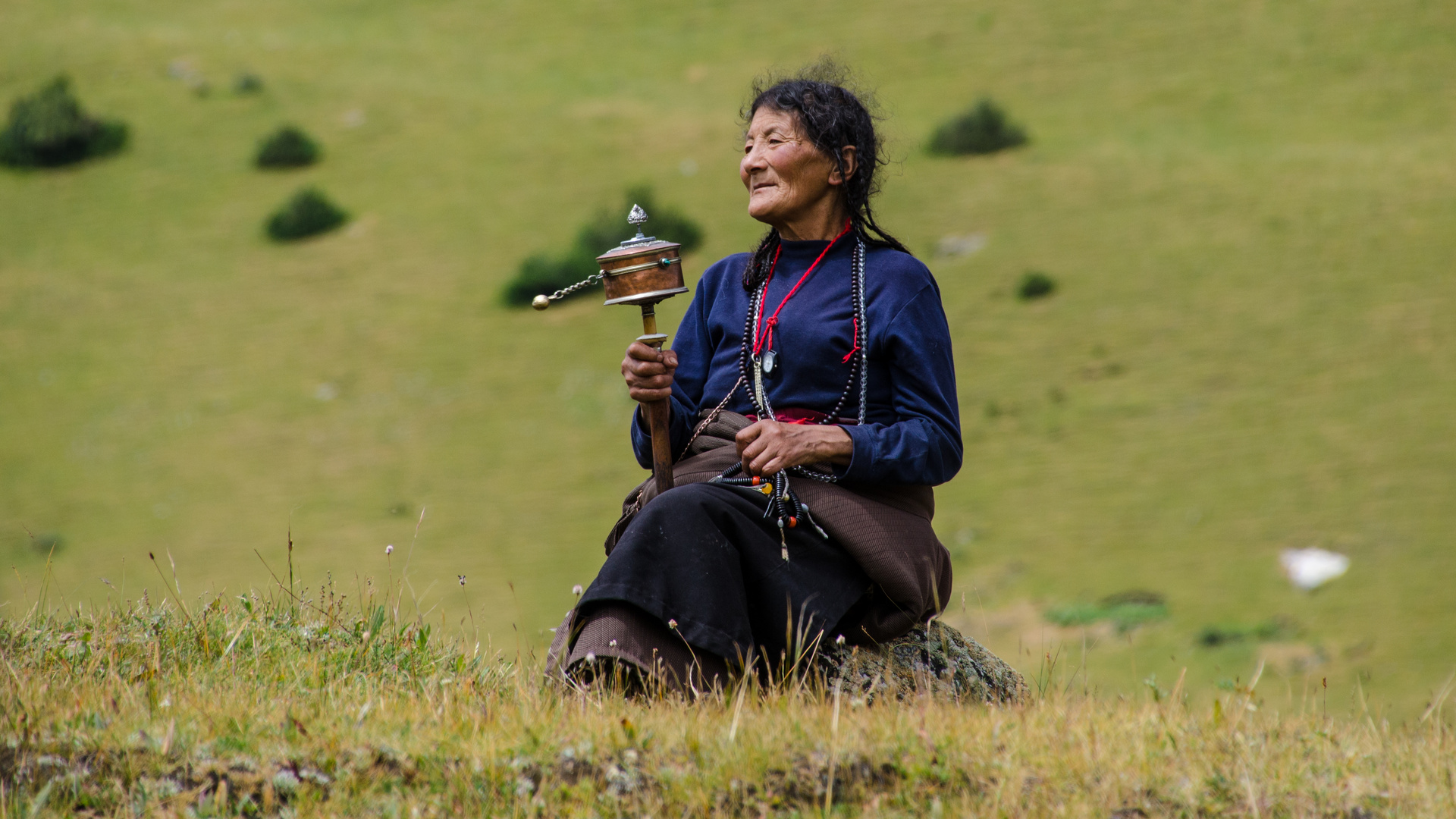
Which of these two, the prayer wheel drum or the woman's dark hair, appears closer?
the prayer wheel drum

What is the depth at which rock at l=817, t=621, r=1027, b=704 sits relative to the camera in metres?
3.72

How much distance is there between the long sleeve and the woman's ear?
0.44m

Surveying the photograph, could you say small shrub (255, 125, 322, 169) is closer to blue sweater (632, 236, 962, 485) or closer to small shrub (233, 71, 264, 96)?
small shrub (233, 71, 264, 96)

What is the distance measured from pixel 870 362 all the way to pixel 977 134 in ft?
66.6

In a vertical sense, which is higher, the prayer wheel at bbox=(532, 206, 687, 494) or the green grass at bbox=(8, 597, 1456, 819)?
the prayer wheel at bbox=(532, 206, 687, 494)

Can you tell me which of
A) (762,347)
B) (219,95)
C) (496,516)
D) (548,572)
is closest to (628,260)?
(762,347)

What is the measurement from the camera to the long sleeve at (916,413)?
3496 mm

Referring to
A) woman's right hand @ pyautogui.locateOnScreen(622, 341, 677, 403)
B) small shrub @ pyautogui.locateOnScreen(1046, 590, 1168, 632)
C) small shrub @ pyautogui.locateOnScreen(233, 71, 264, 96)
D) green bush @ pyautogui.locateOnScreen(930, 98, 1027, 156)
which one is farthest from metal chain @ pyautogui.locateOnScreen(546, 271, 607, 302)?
small shrub @ pyautogui.locateOnScreen(233, 71, 264, 96)

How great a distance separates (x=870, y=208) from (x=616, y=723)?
6.13ft

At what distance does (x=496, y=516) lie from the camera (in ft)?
51.0

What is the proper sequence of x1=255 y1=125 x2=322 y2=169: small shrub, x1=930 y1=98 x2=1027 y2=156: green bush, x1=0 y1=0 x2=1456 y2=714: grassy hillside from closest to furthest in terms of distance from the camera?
1. x1=0 y1=0 x2=1456 y2=714: grassy hillside
2. x1=930 y1=98 x2=1027 y2=156: green bush
3. x1=255 y1=125 x2=322 y2=169: small shrub

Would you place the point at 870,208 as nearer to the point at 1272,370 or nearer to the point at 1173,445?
the point at 1173,445

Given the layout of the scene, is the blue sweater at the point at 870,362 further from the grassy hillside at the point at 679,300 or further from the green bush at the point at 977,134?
the green bush at the point at 977,134

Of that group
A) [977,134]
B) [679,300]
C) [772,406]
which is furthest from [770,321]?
[977,134]
